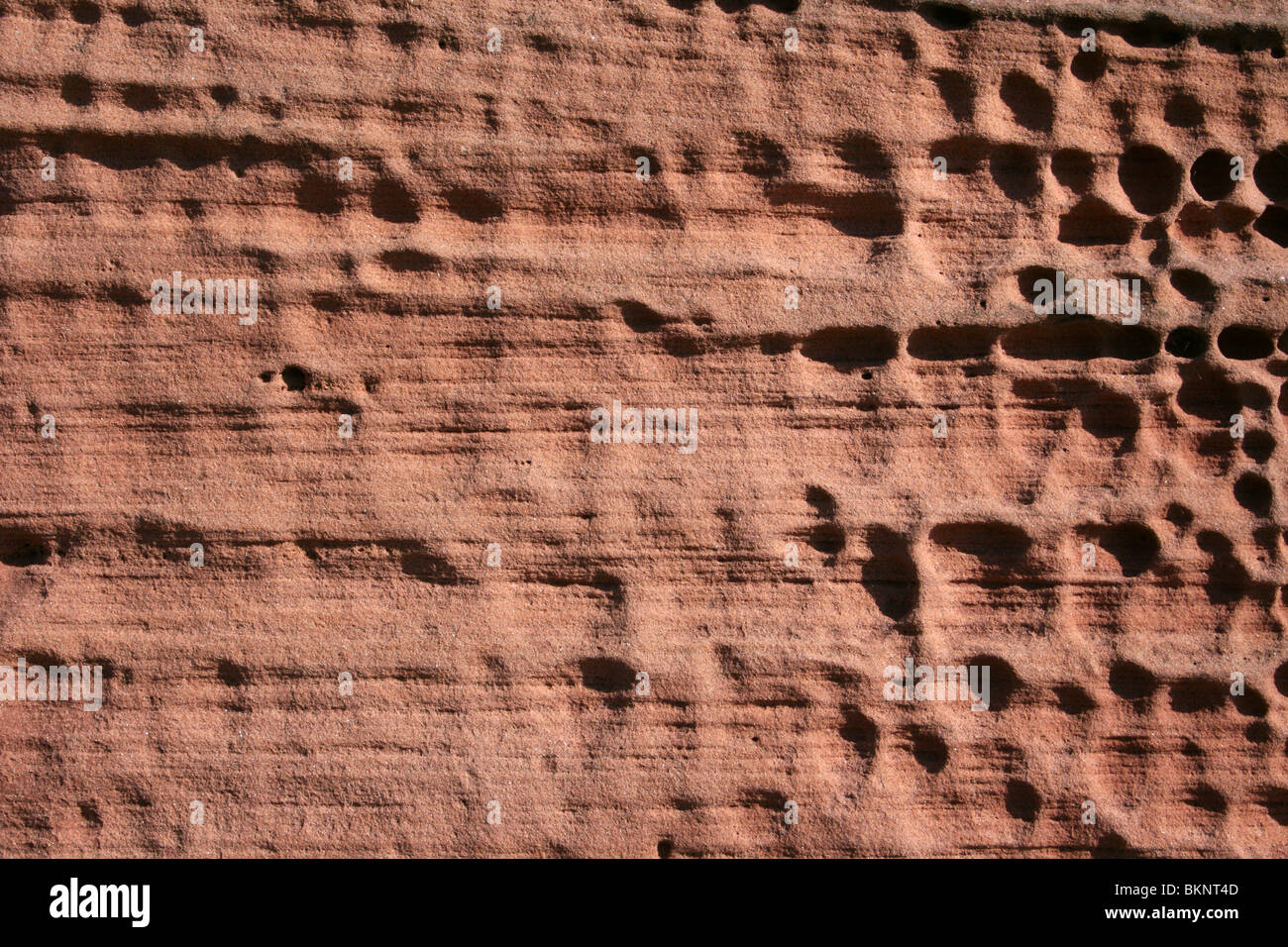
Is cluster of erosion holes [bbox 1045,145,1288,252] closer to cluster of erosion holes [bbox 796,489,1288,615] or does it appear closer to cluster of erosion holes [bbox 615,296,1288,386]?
cluster of erosion holes [bbox 615,296,1288,386]

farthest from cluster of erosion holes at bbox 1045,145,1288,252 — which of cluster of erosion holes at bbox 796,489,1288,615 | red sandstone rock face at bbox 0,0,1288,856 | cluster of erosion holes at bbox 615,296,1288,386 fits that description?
cluster of erosion holes at bbox 796,489,1288,615

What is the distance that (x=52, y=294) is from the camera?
2.01m

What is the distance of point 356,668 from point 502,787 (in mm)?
472

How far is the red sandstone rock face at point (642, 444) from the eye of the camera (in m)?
2.02

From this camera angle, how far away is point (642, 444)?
2.08 meters

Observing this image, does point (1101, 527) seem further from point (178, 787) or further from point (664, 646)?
point (178, 787)

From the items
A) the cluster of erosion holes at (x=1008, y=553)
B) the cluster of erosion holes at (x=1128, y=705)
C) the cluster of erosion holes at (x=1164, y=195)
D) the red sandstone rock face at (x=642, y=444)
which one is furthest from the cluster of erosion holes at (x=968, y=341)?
the cluster of erosion holes at (x=1128, y=705)

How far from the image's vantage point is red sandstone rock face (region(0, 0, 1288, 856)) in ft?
6.62

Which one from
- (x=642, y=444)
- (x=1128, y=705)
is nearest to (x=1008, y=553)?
(x=1128, y=705)

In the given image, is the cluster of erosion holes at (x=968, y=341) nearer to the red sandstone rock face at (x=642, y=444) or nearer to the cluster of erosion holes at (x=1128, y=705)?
the red sandstone rock face at (x=642, y=444)

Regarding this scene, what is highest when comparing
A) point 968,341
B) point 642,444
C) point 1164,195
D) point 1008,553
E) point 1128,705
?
point 1164,195

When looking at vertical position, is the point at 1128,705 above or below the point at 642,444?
below

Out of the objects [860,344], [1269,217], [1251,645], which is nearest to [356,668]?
[860,344]

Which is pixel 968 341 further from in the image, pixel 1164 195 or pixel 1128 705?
pixel 1128 705
